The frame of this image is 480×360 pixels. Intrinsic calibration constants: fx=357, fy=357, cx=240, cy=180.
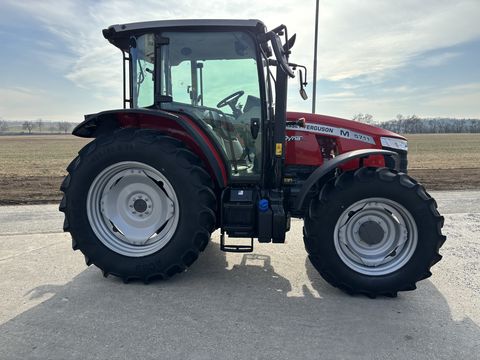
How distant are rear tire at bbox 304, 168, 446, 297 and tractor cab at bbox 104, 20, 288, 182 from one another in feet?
2.81

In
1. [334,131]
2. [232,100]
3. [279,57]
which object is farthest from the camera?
[334,131]

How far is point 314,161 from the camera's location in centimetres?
394

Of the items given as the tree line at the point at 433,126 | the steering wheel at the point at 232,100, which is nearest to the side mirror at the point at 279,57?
the steering wheel at the point at 232,100

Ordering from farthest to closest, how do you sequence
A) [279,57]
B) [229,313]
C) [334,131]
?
[334,131] → [279,57] → [229,313]

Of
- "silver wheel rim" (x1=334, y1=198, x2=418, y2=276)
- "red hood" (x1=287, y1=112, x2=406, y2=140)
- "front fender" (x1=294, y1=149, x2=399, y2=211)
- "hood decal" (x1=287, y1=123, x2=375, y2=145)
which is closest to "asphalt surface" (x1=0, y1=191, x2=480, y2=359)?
"silver wheel rim" (x1=334, y1=198, x2=418, y2=276)

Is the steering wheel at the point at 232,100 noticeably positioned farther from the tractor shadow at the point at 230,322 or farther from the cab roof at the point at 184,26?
the tractor shadow at the point at 230,322

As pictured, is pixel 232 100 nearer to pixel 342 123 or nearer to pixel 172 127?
pixel 172 127

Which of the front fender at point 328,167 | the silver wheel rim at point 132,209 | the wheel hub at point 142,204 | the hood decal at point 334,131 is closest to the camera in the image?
the front fender at point 328,167

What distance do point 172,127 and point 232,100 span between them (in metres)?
0.67

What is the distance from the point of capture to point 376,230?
333cm

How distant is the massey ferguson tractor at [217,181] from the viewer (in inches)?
127

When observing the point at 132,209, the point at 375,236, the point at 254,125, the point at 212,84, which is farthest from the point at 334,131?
the point at 132,209

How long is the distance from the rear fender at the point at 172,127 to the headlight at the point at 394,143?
70.1 inches

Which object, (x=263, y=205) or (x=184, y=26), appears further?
(x=263, y=205)
